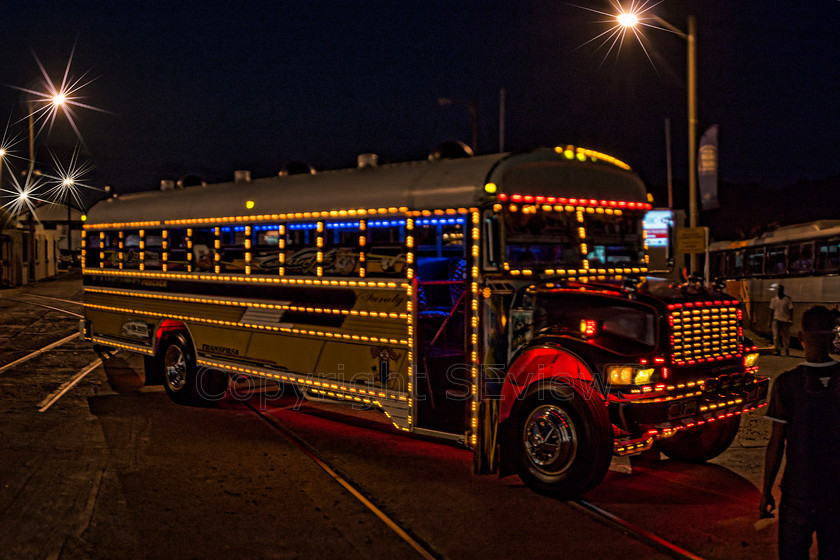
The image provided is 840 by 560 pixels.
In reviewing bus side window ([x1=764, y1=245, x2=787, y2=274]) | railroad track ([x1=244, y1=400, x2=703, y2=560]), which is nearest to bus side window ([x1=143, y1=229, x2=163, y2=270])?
railroad track ([x1=244, y1=400, x2=703, y2=560])

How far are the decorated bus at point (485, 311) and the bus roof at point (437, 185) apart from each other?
2 cm

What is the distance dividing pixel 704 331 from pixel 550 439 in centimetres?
153

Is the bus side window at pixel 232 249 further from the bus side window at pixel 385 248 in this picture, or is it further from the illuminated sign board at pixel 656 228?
the illuminated sign board at pixel 656 228

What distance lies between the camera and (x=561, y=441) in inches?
253

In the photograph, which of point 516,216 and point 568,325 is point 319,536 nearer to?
point 568,325

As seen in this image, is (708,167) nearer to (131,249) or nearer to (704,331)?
(704,331)

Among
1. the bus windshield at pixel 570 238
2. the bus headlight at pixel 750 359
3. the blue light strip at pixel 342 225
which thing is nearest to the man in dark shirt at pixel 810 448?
the bus headlight at pixel 750 359

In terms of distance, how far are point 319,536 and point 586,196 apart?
13.2 feet

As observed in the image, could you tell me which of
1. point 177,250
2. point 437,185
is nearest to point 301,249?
point 437,185

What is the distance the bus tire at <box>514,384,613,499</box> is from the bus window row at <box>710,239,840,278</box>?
1468cm

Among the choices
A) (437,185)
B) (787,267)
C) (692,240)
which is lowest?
(787,267)

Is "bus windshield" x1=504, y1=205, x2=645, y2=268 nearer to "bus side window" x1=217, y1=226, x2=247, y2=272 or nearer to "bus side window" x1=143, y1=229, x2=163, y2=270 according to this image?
"bus side window" x1=217, y1=226, x2=247, y2=272

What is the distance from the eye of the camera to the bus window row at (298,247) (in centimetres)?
802

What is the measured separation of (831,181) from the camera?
87.0 metres
